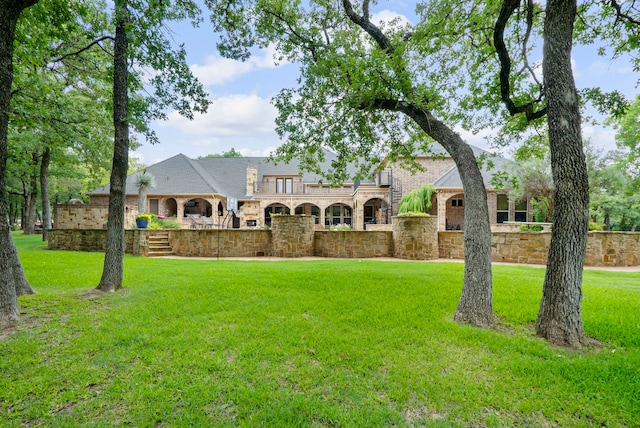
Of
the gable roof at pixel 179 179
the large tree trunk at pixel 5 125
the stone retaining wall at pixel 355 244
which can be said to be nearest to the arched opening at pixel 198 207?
the gable roof at pixel 179 179

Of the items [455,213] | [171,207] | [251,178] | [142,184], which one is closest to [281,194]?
[251,178]

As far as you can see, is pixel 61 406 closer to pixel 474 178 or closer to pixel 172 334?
pixel 172 334

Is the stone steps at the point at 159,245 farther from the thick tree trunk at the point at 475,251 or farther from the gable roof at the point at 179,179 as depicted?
the thick tree trunk at the point at 475,251

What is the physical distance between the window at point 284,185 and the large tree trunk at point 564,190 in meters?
22.0

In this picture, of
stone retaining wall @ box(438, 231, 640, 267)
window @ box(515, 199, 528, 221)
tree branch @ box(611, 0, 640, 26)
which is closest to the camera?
tree branch @ box(611, 0, 640, 26)

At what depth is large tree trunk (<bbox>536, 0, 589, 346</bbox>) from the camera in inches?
133

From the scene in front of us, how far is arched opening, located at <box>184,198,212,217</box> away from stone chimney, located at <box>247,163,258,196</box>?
11.3ft

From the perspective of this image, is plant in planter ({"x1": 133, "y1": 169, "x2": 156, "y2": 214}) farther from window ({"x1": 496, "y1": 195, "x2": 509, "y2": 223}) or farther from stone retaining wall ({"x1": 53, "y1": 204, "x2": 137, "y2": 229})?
window ({"x1": 496, "y1": 195, "x2": 509, "y2": 223})

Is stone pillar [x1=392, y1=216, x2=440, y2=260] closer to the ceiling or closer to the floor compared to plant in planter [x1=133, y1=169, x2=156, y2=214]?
closer to the floor

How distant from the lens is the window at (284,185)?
24.9 m

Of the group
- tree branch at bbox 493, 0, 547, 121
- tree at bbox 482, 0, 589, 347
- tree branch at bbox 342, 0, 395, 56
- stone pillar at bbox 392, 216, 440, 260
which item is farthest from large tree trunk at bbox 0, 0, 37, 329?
stone pillar at bbox 392, 216, 440, 260

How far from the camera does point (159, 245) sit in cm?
1167

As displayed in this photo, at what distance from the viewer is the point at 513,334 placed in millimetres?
3730

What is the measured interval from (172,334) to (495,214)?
20.8 meters
